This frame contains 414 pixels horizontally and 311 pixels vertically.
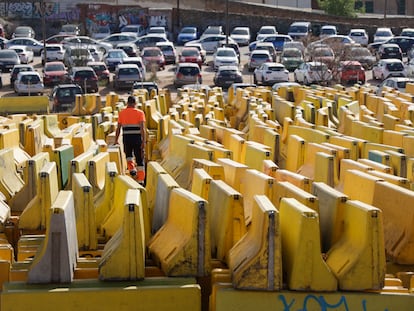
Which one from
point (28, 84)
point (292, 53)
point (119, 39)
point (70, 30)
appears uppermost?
point (70, 30)

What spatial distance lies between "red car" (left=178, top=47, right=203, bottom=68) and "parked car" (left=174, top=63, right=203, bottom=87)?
6.04m

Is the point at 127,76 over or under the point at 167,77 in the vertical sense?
over

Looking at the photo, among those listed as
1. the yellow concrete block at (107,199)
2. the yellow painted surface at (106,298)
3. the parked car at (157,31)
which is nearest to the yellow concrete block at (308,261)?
the yellow painted surface at (106,298)

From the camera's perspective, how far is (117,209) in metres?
10.5

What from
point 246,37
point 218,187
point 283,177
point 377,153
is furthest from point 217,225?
point 246,37

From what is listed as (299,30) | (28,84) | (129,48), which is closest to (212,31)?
(299,30)

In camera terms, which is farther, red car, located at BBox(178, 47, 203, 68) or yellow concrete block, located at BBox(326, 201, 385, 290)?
red car, located at BBox(178, 47, 203, 68)

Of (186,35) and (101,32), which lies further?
(101,32)

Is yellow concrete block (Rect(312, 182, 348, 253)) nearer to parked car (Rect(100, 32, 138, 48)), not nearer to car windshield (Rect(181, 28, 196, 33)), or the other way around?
parked car (Rect(100, 32, 138, 48))

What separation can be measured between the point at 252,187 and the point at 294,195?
1372 mm

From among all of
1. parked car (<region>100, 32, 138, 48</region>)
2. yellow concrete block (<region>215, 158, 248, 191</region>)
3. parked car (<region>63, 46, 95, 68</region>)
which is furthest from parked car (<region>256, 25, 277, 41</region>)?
yellow concrete block (<region>215, 158, 248, 191</region>)

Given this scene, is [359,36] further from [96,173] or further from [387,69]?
[96,173]

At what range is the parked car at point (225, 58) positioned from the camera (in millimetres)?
49281

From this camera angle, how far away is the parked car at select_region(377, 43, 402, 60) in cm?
5259
